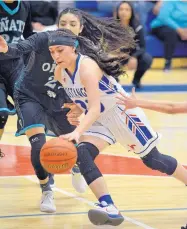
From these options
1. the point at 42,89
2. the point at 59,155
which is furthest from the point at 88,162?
the point at 42,89

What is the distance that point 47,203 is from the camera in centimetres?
577

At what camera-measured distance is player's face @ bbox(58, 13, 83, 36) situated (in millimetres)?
5855

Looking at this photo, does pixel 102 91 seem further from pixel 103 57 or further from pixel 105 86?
pixel 103 57

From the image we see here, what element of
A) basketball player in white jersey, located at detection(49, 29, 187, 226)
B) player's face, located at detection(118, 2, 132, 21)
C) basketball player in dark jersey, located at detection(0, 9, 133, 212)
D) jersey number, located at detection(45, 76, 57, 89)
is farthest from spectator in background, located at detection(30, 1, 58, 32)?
basketball player in white jersey, located at detection(49, 29, 187, 226)

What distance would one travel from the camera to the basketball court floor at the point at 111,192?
5.41m

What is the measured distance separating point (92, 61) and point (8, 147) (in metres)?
3.35

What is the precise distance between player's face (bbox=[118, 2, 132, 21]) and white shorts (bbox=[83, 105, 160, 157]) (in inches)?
295

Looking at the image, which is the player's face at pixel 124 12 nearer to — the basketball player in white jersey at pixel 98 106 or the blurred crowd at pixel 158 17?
the blurred crowd at pixel 158 17

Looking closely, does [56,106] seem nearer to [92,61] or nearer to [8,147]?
[92,61]

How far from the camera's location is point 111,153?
26.6 feet

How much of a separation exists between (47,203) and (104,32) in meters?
1.51

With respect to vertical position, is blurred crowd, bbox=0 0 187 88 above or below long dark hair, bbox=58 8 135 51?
below

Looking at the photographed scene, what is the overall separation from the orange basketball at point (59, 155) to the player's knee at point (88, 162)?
0.20 metres

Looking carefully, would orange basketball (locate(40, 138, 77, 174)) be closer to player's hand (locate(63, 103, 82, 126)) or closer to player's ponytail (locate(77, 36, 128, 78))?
player's hand (locate(63, 103, 82, 126))
